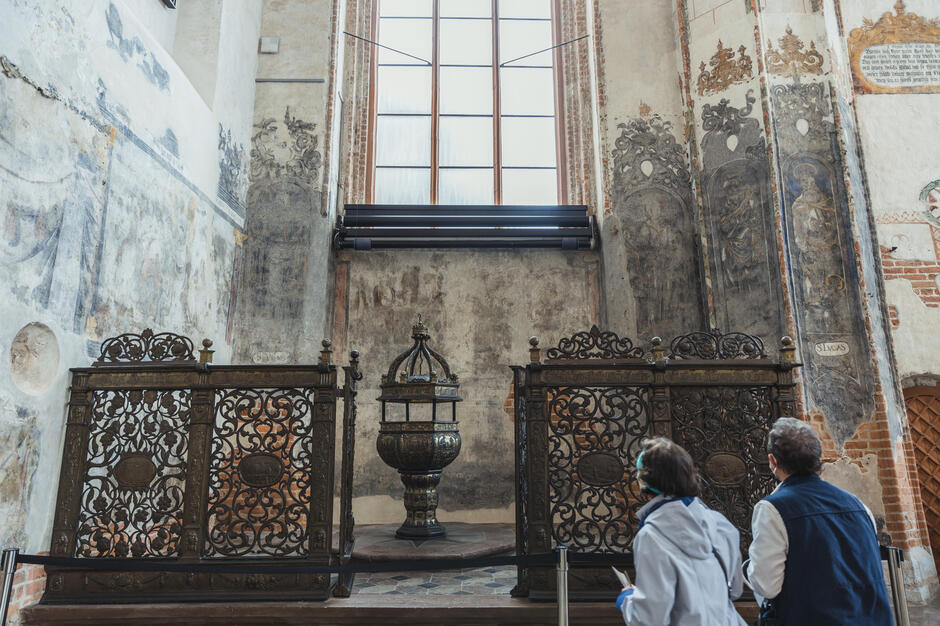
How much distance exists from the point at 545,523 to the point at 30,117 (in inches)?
159

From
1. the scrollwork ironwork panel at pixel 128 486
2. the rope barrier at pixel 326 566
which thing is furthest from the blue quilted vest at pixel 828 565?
the scrollwork ironwork panel at pixel 128 486

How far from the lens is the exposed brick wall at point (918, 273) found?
640 centimetres

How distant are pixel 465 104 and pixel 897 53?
5.30 metres

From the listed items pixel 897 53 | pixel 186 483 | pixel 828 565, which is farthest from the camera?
pixel 897 53

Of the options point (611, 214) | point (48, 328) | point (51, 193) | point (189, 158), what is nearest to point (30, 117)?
point (51, 193)

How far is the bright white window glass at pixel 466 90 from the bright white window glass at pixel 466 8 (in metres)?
0.91

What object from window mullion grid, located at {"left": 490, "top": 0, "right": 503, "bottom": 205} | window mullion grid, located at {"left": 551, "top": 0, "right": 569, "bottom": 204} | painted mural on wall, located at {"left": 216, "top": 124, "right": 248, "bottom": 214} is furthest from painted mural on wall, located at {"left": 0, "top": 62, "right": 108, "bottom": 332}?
window mullion grid, located at {"left": 551, "top": 0, "right": 569, "bottom": 204}

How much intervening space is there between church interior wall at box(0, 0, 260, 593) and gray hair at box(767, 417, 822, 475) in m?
3.94

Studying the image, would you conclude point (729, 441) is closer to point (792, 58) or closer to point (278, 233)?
point (792, 58)

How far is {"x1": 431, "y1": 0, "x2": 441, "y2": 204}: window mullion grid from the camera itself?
8508 millimetres

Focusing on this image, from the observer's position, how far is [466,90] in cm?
880

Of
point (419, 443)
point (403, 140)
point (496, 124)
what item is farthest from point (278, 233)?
point (419, 443)

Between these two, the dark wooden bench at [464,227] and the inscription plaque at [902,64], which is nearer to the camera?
the inscription plaque at [902,64]

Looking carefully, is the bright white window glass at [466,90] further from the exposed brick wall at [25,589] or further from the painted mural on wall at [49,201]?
the exposed brick wall at [25,589]
